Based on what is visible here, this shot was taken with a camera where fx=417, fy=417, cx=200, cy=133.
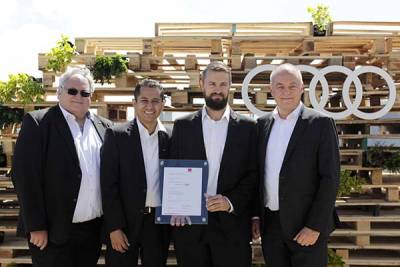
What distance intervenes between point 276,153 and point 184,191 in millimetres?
648

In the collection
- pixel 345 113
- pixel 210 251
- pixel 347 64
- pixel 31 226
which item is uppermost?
pixel 347 64

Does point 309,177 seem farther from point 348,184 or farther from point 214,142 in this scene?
point 348,184

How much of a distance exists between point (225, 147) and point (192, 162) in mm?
246

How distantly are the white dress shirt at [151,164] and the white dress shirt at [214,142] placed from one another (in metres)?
0.35

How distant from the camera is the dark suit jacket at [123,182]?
9.04 ft

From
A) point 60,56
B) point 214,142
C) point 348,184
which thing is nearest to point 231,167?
point 214,142

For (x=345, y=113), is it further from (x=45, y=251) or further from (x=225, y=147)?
(x=45, y=251)

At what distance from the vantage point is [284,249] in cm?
274

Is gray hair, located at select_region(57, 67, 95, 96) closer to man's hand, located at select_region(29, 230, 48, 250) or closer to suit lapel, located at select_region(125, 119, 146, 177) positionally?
suit lapel, located at select_region(125, 119, 146, 177)

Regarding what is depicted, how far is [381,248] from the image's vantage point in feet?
14.1

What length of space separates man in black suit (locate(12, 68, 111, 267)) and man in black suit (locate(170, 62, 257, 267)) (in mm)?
593

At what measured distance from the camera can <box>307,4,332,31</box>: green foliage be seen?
183 inches

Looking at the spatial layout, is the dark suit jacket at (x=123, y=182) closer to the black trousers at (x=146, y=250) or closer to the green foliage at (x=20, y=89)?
the black trousers at (x=146, y=250)

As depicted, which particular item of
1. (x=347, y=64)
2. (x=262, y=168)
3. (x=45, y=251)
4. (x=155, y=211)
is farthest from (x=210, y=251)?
(x=347, y=64)
